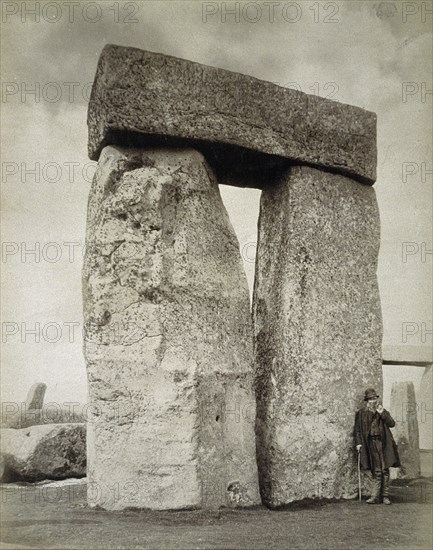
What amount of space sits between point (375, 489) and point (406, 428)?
3.21 metres

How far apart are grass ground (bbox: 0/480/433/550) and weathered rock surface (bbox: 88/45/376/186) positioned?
9.22 ft

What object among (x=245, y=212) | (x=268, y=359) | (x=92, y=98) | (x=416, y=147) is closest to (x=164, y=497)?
(x=268, y=359)

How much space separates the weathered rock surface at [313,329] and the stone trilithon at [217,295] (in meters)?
0.01

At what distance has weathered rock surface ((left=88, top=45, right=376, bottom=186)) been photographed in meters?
5.40

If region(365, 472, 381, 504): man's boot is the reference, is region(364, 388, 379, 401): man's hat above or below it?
above

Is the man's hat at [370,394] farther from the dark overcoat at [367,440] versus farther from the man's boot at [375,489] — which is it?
the man's boot at [375,489]

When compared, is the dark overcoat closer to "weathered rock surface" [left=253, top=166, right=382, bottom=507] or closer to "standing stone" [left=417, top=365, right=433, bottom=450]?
"weathered rock surface" [left=253, top=166, right=382, bottom=507]

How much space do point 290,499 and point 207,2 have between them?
392cm

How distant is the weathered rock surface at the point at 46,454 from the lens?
6.59 m

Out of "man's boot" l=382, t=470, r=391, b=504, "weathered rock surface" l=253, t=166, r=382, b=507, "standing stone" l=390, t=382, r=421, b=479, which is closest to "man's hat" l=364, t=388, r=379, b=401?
"weathered rock surface" l=253, t=166, r=382, b=507

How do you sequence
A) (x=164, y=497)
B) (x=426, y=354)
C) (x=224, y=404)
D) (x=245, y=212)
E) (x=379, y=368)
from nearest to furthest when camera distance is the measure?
(x=164, y=497) → (x=224, y=404) → (x=379, y=368) → (x=245, y=212) → (x=426, y=354)

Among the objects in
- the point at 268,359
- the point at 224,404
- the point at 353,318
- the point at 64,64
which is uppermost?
the point at 64,64

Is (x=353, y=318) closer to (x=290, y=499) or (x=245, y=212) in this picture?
(x=290, y=499)

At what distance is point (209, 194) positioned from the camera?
227 inches
